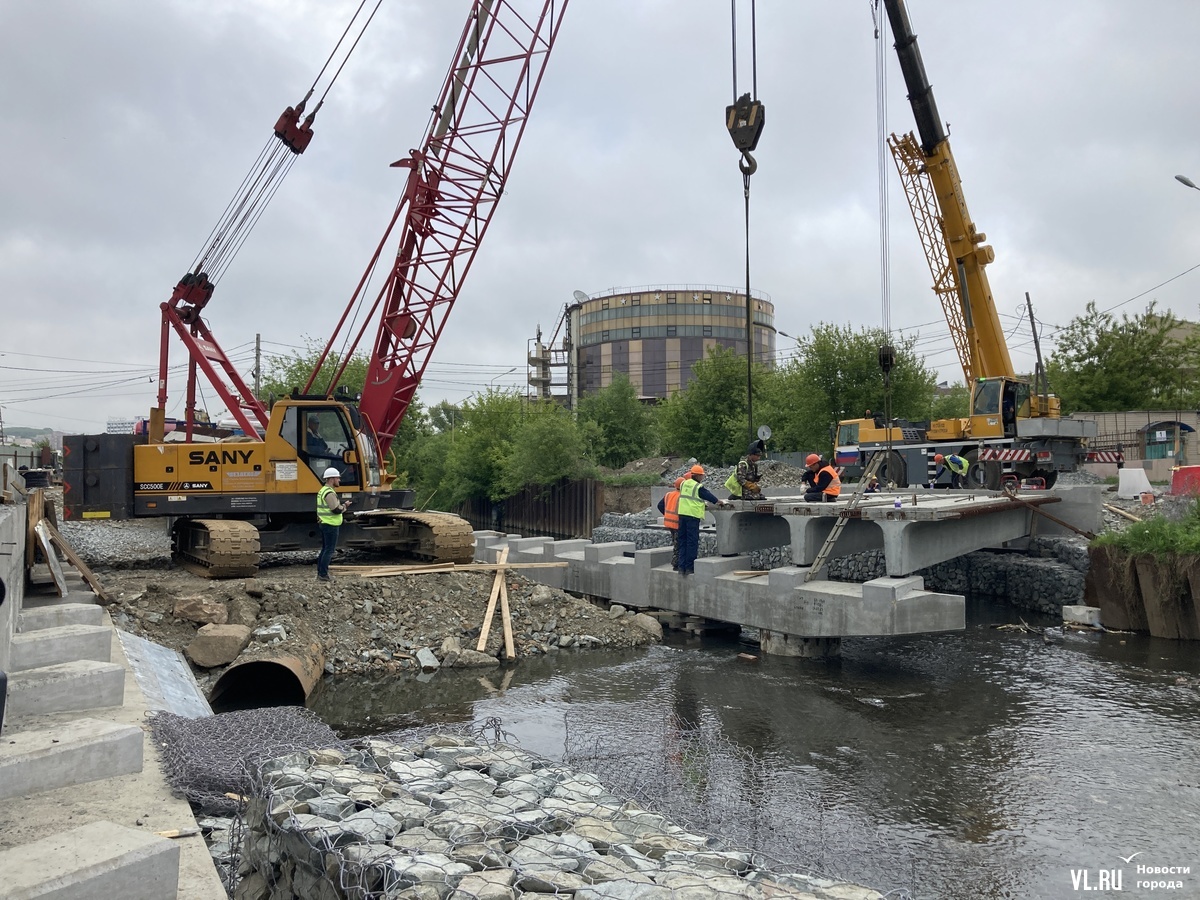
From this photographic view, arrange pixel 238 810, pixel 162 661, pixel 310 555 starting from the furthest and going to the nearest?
1. pixel 310 555
2. pixel 162 661
3. pixel 238 810

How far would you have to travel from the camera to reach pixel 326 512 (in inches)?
496

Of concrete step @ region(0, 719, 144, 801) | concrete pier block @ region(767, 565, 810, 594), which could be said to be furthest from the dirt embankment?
concrete step @ region(0, 719, 144, 801)

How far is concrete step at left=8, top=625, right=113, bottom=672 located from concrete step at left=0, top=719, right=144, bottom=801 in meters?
1.69

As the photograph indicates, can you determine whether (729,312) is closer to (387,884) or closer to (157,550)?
(157,550)

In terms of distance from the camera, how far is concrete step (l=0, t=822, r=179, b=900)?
3297 millimetres

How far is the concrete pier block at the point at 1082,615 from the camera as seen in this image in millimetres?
13859

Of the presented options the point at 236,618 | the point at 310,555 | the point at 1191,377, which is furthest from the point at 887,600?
the point at 1191,377

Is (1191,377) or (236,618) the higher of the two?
(1191,377)

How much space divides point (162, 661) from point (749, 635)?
8.41 metres

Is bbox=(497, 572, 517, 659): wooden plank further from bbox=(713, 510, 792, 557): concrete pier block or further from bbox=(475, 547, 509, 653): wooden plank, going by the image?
bbox=(713, 510, 792, 557): concrete pier block

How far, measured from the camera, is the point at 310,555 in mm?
15984

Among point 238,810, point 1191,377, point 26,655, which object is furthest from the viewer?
point 1191,377

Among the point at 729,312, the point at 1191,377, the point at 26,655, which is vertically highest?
the point at 729,312

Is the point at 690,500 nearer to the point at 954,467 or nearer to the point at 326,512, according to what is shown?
the point at 326,512
